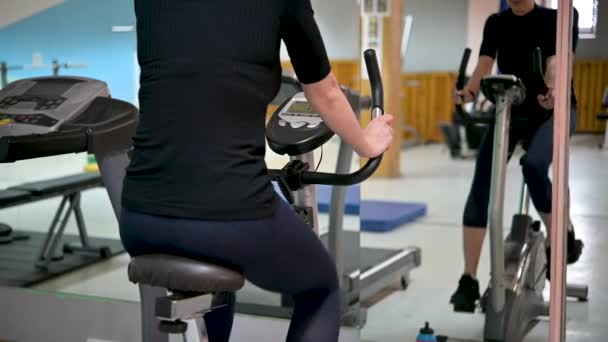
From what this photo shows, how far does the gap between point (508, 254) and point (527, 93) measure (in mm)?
681

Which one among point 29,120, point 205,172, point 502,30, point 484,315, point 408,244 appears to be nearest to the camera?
point 205,172

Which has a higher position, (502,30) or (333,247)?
(502,30)

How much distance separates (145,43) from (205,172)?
1.12 ft

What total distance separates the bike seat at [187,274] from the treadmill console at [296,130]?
0.56 meters

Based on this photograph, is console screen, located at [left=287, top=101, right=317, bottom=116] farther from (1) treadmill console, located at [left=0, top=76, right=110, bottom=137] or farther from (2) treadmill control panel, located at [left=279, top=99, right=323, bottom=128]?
(1) treadmill console, located at [left=0, top=76, right=110, bottom=137]

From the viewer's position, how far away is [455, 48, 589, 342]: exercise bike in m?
3.21

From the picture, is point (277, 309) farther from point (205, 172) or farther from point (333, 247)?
point (205, 172)

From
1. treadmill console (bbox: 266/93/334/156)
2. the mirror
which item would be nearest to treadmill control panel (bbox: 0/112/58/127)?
treadmill console (bbox: 266/93/334/156)

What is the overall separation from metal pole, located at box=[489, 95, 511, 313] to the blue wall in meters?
1.63

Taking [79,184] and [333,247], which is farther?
[79,184]

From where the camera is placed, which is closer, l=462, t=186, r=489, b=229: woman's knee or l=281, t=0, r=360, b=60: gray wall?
l=281, t=0, r=360, b=60: gray wall

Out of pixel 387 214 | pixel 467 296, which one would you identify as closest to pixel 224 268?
pixel 467 296

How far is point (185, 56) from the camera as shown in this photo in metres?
1.84

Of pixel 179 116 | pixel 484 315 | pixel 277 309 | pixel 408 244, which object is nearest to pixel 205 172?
pixel 179 116
